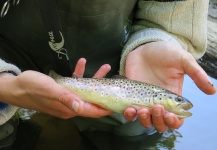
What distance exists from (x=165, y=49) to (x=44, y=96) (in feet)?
1.57

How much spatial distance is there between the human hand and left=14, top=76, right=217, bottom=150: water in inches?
19.3

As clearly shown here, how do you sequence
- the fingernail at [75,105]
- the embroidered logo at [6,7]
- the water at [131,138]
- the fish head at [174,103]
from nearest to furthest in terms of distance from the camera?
the fingernail at [75,105]
the fish head at [174,103]
the embroidered logo at [6,7]
the water at [131,138]

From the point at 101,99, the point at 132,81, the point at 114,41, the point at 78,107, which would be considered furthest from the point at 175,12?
the point at 78,107

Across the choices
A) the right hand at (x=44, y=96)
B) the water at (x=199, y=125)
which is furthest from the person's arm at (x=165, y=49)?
the water at (x=199, y=125)

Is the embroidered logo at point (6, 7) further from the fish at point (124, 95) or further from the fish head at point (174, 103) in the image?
the fish head at point (174, 103)

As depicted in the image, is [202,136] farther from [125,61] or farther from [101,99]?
[101,99]

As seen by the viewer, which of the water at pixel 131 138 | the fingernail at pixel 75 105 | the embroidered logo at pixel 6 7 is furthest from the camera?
the water at pixel 131 138

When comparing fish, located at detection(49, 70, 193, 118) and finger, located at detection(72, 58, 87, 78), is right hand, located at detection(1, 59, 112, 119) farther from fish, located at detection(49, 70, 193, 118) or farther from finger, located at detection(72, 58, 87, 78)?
finger, located at detection(72, 58, 87, 78)

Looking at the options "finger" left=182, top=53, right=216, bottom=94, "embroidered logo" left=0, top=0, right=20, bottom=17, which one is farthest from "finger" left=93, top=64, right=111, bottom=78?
"embroidered logo" left=0, top=0, right=20, bottom=17

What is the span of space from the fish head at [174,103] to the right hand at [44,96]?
0.19m

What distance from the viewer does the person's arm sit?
141cm

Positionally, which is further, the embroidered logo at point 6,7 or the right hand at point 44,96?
the embroidered logo at point 6,7

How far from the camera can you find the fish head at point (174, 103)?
1.43 meters

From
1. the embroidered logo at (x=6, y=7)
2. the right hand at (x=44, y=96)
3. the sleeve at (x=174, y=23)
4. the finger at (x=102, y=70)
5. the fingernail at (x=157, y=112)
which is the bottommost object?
the right hand at (x=44, y=96)
